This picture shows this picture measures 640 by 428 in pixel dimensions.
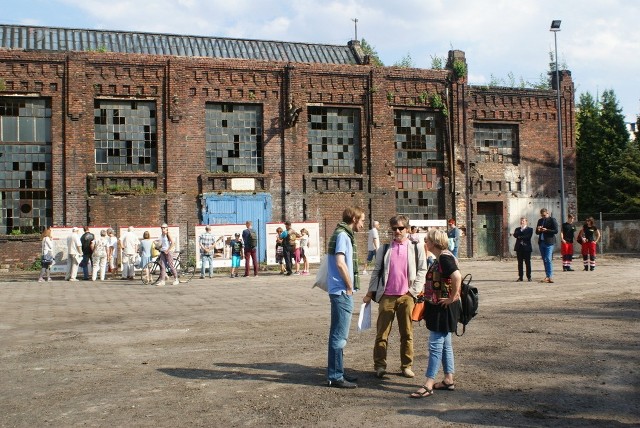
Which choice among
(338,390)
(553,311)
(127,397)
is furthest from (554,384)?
(553,311)

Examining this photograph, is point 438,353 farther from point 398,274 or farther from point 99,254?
point 99,254

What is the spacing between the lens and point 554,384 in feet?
24.1

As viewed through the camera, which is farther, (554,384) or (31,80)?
(31,80)

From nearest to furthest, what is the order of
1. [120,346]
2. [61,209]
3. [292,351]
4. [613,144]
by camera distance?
[292,351] < [120,346] < [61,209] < [613,144]

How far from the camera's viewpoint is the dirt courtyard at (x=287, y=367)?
20.8ft

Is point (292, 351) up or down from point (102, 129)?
down

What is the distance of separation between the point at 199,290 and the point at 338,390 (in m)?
12.3

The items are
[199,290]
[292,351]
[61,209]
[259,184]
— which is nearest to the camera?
[292,351]

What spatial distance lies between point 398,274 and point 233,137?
22.7 m

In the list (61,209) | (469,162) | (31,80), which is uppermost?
(31,80)

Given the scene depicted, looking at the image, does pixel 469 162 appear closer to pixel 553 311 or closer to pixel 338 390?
pixel 553 311

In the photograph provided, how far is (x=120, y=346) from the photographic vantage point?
32.6 feet

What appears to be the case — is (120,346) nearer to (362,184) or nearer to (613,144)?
(362,184)

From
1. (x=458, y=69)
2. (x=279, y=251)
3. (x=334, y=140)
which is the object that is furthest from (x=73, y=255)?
(x=458, y=69)
